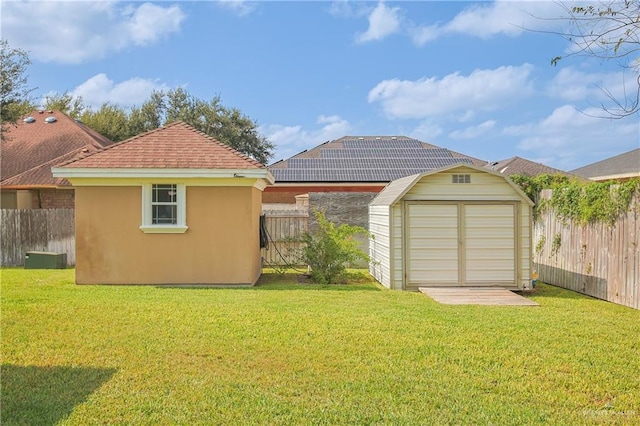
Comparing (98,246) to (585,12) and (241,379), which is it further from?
(585,12)

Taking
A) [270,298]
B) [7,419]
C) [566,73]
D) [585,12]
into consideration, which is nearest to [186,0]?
[270,298]

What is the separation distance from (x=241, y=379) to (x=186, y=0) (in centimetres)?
930

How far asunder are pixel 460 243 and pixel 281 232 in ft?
21.4

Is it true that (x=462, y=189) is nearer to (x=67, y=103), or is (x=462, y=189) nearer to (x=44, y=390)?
(x=44, y=390)

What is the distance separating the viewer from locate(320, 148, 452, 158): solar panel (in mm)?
26359

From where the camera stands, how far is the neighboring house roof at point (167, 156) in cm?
1218

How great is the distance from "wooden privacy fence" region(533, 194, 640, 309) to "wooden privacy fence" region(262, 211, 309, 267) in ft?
23.1

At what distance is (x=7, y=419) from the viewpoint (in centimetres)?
454

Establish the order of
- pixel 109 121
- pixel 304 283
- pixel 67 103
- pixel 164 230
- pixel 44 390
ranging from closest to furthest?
pixel 44 390, pixel 164 230, pixel 304 283, pixel 109 121, pixel 67 103

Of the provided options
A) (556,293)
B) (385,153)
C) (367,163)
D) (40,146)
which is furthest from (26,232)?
(385,153)

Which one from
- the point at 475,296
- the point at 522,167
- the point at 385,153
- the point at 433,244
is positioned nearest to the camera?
the point at 475,296

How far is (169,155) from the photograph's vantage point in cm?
1267

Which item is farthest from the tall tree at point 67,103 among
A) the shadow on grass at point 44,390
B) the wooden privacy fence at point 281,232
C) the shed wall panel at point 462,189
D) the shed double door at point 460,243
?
the shadow on grass at point 44,390

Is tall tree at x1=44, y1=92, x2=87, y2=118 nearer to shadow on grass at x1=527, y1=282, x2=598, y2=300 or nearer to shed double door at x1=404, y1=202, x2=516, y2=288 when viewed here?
shed double door at x1=404, y1=202, x2=516, y2=288
